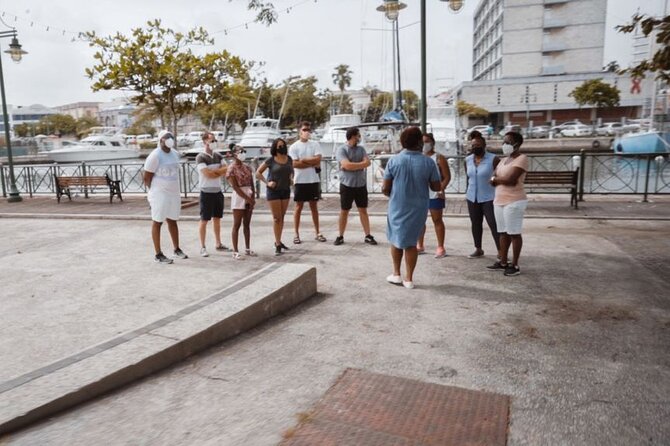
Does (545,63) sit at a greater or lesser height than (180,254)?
greater

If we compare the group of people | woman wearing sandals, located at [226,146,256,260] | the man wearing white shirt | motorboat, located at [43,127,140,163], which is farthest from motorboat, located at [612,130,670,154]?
motorboat, located at [43,127,140,163]

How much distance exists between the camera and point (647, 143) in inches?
1212

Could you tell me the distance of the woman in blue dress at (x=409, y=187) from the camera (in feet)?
18.5

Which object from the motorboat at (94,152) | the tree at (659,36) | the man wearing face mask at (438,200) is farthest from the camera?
the motorboat at (94,152)

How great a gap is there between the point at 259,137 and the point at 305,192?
96.9 feet

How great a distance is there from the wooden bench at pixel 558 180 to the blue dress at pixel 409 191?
21.6 feet

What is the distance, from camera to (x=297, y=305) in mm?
5465

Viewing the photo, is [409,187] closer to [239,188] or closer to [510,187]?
[510,187]

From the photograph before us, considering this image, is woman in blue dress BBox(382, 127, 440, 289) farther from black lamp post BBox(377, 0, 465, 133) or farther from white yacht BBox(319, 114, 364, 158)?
white yacht BBox(319, 114, 364, 158)

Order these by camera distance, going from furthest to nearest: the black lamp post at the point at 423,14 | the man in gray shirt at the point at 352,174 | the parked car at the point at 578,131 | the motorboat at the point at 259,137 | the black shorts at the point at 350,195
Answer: the parked car at the point at 578,131 → the motorboat at the point at 259,137 → the black lamp post at the point at 423,14 → the black shorts at the point at 350,195 → the man in gray shirt at the point at 352,174

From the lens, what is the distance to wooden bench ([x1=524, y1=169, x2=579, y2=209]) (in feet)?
36.6

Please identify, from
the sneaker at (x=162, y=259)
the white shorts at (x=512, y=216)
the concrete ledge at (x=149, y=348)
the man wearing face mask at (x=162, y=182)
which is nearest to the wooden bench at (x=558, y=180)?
the white shorts at (x=512, y=216)

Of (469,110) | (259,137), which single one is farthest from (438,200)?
(469,110)

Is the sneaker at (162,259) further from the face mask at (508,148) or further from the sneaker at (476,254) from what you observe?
the face mask at (508,148)
